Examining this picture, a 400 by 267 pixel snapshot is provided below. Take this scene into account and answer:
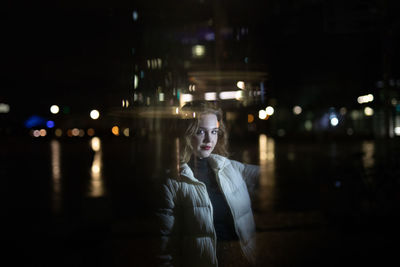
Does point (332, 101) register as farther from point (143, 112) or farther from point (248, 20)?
point (143, 112)

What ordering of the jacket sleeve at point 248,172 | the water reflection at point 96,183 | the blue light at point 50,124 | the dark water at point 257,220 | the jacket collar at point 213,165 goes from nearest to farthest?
the jacket collar at point 213,165 < the jacket sleeve at point 248,172 < the dark water at point 257,220 < the water reflection at point 96,183 < the blue light at point 50,124

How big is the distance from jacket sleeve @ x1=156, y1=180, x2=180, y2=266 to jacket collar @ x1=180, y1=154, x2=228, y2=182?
0.39 ft

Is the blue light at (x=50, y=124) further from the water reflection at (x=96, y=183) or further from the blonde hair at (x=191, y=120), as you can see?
the blonde hair at (x=191, y=120)

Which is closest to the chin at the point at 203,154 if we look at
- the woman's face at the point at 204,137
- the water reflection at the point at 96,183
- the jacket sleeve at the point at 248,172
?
the woman's face at the point at 204,137

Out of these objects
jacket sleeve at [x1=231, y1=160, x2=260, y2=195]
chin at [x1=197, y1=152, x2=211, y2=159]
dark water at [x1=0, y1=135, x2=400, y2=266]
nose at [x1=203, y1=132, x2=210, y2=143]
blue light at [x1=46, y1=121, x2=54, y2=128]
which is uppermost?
blue light at [x1=46, y1=121, x2=54, y2=128]

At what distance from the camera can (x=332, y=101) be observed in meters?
19.2

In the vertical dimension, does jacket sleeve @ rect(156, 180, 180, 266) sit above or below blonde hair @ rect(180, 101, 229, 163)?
below

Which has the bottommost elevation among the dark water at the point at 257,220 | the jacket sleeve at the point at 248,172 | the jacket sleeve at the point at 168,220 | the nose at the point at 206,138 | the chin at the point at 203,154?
the dark water at the point at 257,220

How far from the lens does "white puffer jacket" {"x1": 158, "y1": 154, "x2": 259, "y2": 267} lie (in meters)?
2.47

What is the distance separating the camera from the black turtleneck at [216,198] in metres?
2.51

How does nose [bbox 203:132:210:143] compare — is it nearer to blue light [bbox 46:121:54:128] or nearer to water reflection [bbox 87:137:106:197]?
water reflection [bbox 87:137:106:197]

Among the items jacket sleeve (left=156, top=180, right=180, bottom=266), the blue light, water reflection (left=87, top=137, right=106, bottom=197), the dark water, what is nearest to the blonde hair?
jacket sleeve (left=156, top=180, right=180, bottom=266)

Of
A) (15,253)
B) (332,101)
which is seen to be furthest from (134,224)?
(332,101)

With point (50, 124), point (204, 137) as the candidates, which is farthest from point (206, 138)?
point (50, 124)
